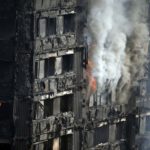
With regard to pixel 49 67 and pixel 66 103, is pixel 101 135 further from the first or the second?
pixel 49 67

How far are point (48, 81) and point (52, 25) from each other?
4107 mm

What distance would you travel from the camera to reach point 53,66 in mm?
51562

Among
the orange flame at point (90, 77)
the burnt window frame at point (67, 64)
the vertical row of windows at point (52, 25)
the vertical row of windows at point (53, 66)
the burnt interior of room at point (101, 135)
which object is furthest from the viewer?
the burnt interior of room at point (101, 135)

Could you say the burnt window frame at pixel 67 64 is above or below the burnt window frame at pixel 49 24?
below

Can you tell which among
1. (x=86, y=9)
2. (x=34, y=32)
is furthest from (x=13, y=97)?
(x=86, y=9)

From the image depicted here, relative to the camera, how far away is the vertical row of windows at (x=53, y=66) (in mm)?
50347

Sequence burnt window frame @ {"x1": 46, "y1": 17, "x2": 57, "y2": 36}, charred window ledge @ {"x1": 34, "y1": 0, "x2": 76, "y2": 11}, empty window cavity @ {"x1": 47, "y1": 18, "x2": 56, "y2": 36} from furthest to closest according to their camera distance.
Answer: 1. empty window cavity @ {"x1": 47, "y1": 18, "x2": 56, "y2": 36}
2. burnt window frame @ {"x1": 46, "y1": 17, "x2": 57, "y2": 36}
3. charred window ledge @ {"x1": 34, "y1": 0, "x2": 76, "y2": 11}

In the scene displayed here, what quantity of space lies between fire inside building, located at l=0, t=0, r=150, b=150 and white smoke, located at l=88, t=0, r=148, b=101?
0.78 m

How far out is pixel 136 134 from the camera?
59.3 m

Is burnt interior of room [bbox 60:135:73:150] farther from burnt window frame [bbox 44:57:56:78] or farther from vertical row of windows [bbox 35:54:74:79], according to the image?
burnt window frame [bbox 44:57:56:78]

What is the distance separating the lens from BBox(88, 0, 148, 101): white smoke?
2127 inches

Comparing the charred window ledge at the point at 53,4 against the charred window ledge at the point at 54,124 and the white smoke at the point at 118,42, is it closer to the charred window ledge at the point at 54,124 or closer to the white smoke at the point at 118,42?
the white smoke at the point at 118,42

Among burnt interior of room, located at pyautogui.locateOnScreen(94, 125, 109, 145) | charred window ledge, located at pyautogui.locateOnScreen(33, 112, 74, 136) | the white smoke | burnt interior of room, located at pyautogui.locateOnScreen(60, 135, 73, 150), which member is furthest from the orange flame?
burnt interior of room, located at pyautogui.locateOnScreen(60, 135, 73, 150)

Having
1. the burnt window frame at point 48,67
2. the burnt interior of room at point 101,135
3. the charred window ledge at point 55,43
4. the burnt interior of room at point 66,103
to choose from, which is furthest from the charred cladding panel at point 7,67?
the burnt interior of room at point 101,135
